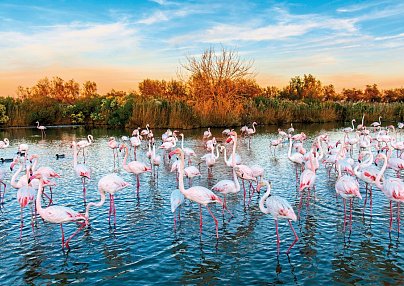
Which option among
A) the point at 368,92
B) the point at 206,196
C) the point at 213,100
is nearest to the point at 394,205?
the point at 206,196

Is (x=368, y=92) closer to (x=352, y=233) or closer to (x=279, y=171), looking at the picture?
(x=279, y=171)

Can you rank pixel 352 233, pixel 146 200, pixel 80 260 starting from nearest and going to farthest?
pixel 80 260, pixel 352 233, pixel 146 200

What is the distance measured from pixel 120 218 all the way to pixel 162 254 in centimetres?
215

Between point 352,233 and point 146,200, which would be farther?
point 146,200

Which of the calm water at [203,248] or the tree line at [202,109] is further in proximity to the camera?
the tree line at [202,109]

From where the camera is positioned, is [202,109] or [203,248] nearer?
[203,248]

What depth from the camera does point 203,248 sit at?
6.62 meters

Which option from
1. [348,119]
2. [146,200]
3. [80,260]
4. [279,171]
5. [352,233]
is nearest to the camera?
[80,260]

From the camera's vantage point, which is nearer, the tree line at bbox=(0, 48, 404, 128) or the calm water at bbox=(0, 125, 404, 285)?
the calm water at bbox=(0, 125, 404, 285)

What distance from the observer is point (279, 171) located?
13062 millimetres

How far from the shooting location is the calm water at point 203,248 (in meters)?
5.63

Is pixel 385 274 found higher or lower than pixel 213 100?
lower

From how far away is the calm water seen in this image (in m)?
5.63

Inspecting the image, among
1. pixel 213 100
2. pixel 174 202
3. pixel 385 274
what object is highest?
pixel 213 100
